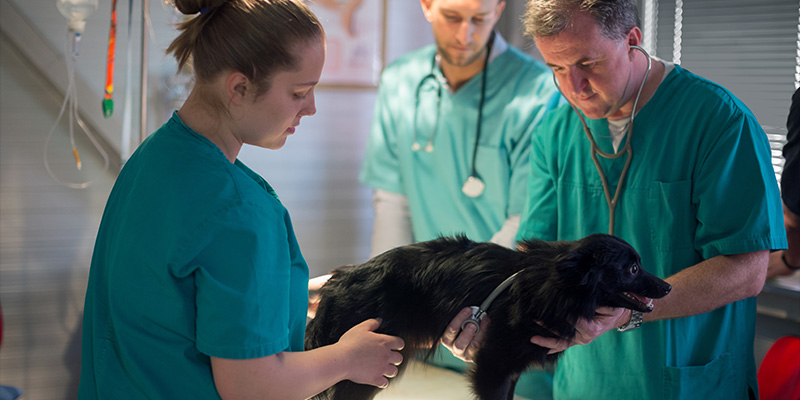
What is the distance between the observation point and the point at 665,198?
1.41 meters

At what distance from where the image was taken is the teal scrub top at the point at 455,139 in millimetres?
2277

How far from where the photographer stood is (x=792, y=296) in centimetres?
206

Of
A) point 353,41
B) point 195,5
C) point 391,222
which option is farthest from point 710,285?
point 353,41

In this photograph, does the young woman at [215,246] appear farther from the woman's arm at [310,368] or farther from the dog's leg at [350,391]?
the dog's leg at [350,391]

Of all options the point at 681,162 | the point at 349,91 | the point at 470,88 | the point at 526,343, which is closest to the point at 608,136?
the point at 681,162

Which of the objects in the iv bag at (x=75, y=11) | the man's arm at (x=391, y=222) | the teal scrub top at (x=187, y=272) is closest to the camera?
the teal scrub top at (x=187, y=272)

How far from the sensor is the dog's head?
1.12 meters

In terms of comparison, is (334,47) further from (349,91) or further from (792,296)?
(792,296)

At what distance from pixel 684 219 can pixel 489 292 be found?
512 millimetres

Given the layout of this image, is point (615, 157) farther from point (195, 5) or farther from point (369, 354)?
point (195, 5)

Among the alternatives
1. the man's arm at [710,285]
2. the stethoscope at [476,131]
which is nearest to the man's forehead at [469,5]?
the stethoscope at [476,131]

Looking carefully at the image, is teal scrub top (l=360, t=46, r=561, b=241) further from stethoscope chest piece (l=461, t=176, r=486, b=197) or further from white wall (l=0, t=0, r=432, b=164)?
white wall (l=0, t=0, r=432, b=164)

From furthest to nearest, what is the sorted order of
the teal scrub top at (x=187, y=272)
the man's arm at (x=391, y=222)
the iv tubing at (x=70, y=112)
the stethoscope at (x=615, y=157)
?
the man's arm at (x=391, y=222), the iv tubing at (x=70, y=112), the stethoscope at (x=615, y=157), the teal scrub top at (x=187, y=272)

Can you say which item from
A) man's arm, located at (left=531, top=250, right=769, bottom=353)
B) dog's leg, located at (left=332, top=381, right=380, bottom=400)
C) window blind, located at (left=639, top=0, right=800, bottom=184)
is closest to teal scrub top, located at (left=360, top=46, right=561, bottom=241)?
window blind, located at (left=639, top=0, right=800, bottom=184)
